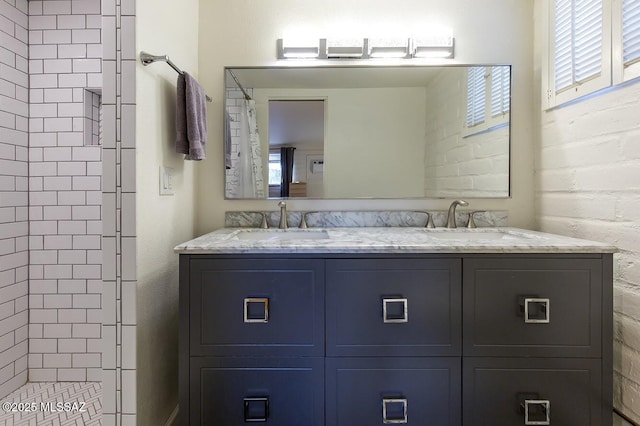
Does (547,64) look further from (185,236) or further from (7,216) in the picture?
(7,216)

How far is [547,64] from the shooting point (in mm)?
1697

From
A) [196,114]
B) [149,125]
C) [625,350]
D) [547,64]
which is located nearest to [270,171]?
[196,114]

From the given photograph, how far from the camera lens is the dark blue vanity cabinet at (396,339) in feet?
3.89

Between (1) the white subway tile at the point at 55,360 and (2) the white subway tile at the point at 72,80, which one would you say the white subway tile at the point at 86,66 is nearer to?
(2) the white subway tile at the point at 72,80

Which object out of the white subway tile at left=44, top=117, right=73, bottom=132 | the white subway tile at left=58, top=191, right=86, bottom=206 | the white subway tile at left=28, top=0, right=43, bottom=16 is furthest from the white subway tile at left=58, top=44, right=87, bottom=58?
the white subway tile at left=58, top=191, right=86, bottom=206

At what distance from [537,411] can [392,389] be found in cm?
53

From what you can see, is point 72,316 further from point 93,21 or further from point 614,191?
point 614,191

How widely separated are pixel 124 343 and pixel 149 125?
83cm

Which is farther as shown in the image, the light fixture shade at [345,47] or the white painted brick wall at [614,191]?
the light fixture shade at [345,47]

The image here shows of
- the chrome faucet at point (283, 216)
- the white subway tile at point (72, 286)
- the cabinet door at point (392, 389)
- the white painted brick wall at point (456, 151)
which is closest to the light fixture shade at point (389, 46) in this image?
the white painted brick wall at point (456, 151)

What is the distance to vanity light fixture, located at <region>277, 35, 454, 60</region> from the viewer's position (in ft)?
5.90

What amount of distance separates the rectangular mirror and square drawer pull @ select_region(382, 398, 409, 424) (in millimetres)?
1047

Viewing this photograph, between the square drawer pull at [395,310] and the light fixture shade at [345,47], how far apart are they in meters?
1.35

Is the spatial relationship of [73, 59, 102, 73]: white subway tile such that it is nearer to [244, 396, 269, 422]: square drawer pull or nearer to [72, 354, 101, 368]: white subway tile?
[72, 354, 101, 368]: white subway tile
